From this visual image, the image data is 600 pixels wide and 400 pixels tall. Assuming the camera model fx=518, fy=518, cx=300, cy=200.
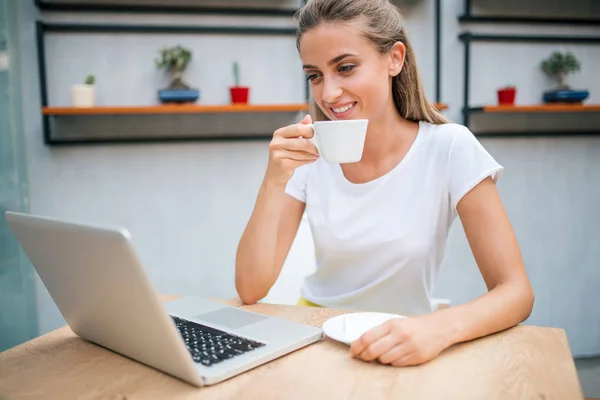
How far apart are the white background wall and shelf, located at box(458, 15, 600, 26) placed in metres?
0.04

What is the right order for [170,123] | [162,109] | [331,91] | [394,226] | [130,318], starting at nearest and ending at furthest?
[130,318] < [331,91] < [394,226] < [162,109] < [170,123]

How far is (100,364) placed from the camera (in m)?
0.77

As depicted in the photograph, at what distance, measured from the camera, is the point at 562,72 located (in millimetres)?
2295

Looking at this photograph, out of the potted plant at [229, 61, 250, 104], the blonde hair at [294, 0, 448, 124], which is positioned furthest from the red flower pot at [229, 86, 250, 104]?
the blonde hair at [294, 0, 448, 124]

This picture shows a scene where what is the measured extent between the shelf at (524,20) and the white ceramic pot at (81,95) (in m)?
1.57

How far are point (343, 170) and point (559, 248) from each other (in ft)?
5.19

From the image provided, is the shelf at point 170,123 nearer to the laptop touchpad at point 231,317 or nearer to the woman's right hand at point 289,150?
the woman's right hand at point 289,150

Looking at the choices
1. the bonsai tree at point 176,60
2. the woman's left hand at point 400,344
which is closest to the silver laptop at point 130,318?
the woman's left hand at point 400,344

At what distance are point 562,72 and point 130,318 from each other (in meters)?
2.25

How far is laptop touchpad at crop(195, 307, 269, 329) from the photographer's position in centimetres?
91

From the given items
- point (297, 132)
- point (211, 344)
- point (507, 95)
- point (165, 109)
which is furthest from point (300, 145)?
point (507, 95)

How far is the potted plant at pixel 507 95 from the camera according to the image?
86.6 inches

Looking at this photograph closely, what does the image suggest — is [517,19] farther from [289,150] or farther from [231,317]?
[231,317]

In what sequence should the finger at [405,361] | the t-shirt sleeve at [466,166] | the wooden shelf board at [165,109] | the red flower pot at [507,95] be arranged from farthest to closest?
the red flower pot at [507,95]
the wooden shelf board at [165,109]
the t-shirt sleeve at [466,166]
the finger at [405,361]
